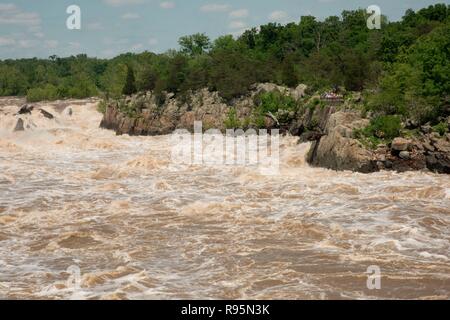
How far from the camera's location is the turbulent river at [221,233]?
14.7 metres

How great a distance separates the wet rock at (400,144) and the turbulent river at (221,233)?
1905 mm

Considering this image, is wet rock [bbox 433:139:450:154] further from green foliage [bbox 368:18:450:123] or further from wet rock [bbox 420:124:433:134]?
A: green foliage [bbox 368:18:450:123]

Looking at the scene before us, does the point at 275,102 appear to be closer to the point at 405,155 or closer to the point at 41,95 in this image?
the point at 405,155

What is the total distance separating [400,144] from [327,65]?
25.0 m

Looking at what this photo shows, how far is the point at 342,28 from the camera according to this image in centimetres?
9162

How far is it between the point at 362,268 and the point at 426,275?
1.73 meters

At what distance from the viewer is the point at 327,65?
53.8 m

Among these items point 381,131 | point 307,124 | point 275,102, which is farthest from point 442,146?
point 275,102

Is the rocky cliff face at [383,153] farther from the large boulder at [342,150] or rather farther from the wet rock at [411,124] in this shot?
the wet rock at [411,124]

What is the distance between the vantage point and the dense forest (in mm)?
34562

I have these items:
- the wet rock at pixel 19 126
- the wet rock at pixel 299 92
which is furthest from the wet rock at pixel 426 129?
the wet rock at pixel 19 126

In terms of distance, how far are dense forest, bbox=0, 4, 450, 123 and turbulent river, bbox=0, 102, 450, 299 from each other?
26.4 ft
